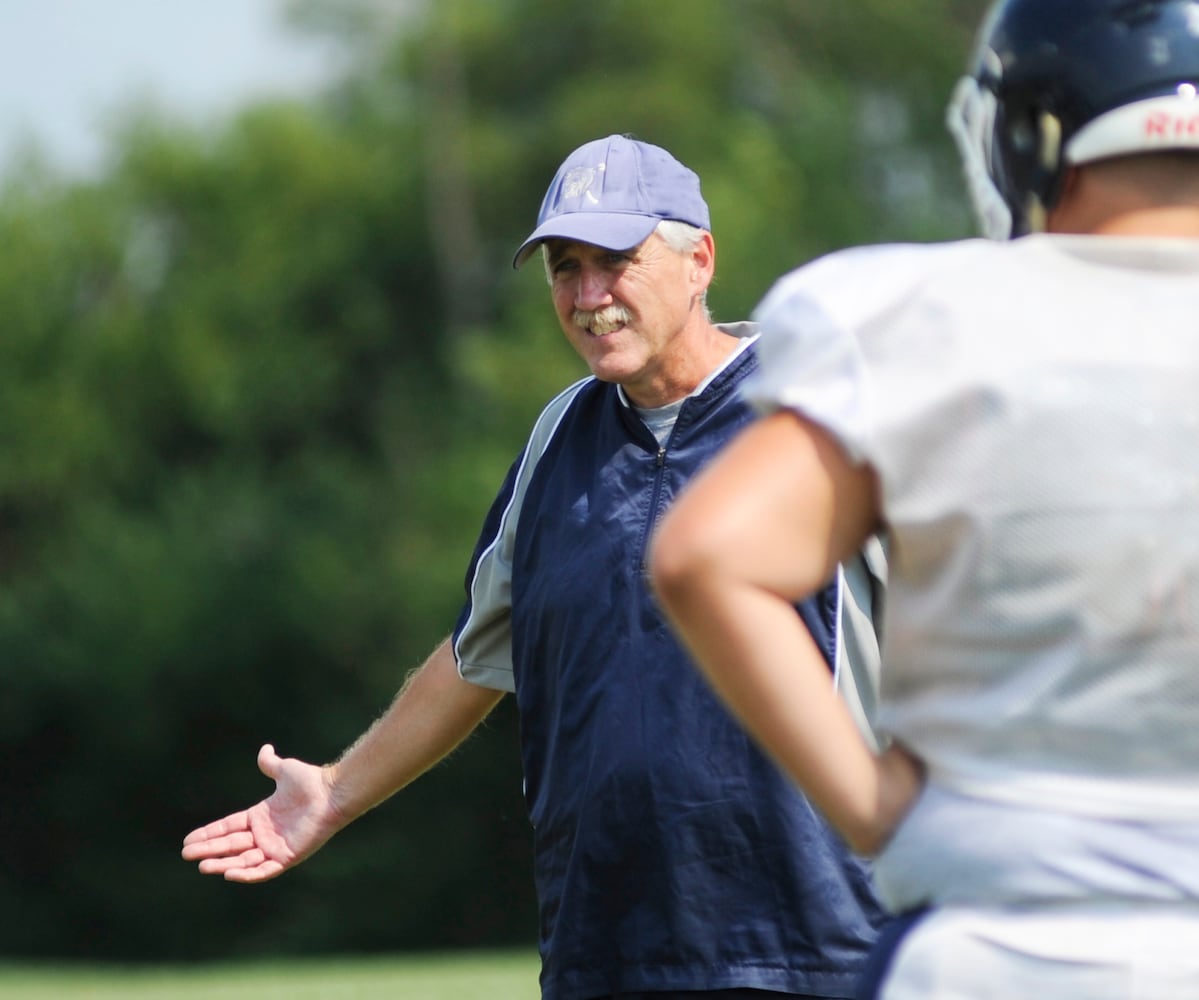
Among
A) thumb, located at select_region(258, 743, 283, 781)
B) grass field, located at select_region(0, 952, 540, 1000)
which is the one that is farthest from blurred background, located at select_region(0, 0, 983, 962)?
thumb, located at select_region(258, 743, 283, 781)

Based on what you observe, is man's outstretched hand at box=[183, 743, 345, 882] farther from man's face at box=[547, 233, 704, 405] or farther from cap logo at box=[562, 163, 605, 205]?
cap logo at box=[562, 163, 605, 205]

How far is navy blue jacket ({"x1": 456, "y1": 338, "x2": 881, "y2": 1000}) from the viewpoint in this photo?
3.27 metres

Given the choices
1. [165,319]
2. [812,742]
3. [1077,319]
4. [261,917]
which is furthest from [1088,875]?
[165,319]

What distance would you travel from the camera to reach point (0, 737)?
859 inches

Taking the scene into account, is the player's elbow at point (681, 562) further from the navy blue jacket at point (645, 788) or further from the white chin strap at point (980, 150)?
the navy blue jacket at point (645, 788)

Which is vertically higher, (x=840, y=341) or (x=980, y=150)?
(x=980, y=150)

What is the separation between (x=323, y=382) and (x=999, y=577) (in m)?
29.8

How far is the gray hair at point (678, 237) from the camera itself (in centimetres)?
382

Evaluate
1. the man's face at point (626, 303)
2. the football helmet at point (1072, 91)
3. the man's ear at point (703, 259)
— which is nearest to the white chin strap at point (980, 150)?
the football helmet at point (1072, 91)

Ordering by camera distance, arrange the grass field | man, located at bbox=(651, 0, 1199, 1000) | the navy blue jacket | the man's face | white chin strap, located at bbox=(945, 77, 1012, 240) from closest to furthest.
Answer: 1. man, located at bbox=(651, 0, 1199, 1000)
2. white chin strap, located at bbox=(945, 77, 1012, 240)
3. the navy blue jacket
4. the man's face
5. the grass field

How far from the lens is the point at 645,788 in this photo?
10.9 ft

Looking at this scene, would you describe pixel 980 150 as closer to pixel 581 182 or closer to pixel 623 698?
pixel 623 698

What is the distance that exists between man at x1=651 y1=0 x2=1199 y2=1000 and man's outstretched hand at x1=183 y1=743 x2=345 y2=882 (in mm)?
1997

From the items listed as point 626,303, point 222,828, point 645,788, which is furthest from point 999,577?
point 222,828
